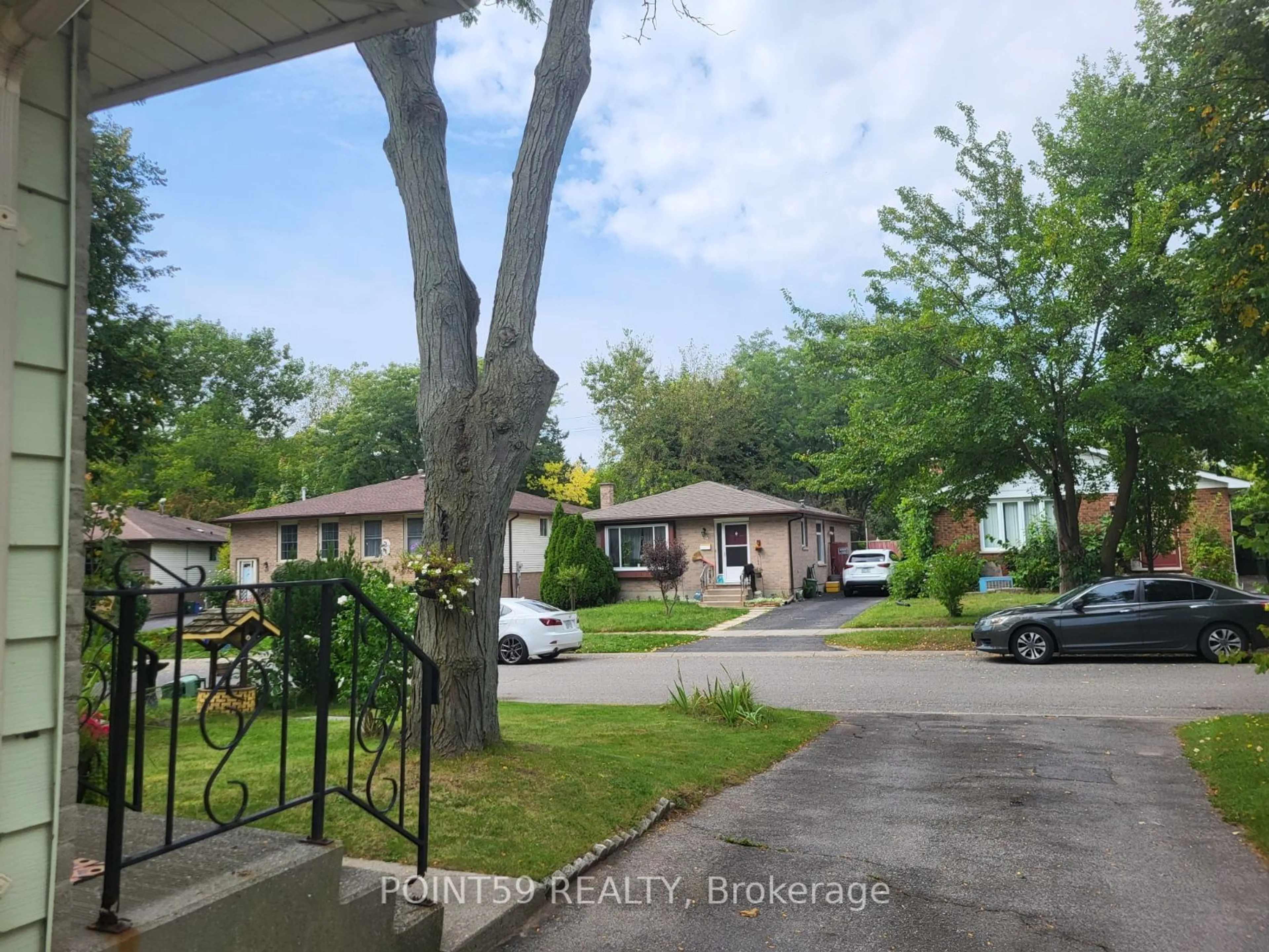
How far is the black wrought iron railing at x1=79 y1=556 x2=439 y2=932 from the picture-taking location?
2.83 m

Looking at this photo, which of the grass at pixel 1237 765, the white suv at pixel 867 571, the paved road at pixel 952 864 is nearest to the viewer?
the paved road at pixel 952 864

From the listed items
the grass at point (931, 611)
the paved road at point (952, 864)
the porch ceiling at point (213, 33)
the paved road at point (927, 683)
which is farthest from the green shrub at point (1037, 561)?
the porch ceiling at point (213, 33)

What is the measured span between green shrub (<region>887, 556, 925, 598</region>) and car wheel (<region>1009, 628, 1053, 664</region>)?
12941mm

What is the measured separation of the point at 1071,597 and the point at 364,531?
2480cm

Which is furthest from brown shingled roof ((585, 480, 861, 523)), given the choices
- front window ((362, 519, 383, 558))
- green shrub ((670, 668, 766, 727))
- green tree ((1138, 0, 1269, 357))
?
green tree ((1138, 0, 1269, 357))

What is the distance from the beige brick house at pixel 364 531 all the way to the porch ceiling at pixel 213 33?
27796 mm

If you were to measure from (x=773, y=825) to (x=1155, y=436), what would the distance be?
14732 mm

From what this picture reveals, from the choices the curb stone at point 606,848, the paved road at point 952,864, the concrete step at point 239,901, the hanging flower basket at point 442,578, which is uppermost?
the hanging flower basket at point 442,578

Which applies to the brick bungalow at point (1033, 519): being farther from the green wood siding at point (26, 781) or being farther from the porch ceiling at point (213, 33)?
the green wood siding at point (26, 781)

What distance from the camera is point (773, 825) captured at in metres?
5.89

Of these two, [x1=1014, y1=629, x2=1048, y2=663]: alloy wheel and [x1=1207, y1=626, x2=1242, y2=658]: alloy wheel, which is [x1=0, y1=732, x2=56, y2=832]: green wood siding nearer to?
[x1=1014, y1=629, x2=1048, y2=663]: alloy wheel

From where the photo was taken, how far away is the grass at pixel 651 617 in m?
23.6

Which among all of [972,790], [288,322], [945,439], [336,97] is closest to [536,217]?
[336,97]

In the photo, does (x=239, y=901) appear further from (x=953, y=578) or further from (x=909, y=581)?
(x=909, y=581)
